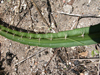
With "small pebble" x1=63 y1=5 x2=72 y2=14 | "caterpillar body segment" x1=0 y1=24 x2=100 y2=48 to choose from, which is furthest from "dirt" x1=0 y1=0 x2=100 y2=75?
"caterpillar body segment" x1=0 y1=24 x2=100 y2=48

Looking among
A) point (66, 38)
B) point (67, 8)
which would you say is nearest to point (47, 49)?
point (66, 38)

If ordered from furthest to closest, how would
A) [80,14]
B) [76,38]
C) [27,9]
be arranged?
[27,9] → [80,14] → [76,38]

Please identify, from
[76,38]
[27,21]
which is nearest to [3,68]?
[27,21]

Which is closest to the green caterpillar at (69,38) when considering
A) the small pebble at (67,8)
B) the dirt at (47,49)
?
the dirt at (47,49)

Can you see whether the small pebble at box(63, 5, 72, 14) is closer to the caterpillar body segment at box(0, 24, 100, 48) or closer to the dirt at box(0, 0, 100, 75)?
the dirt at box(0, 0, 100, 75)

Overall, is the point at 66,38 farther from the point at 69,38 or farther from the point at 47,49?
the point at 47,49

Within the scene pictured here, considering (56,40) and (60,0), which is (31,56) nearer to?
(56,40)

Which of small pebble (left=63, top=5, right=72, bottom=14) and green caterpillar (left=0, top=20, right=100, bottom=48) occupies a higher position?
small pebble (left=63, top=5, right=72, bottom=14)

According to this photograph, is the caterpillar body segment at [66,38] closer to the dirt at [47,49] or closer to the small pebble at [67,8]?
the dirt at [47,49]
